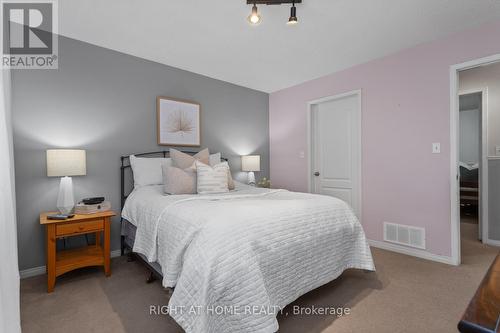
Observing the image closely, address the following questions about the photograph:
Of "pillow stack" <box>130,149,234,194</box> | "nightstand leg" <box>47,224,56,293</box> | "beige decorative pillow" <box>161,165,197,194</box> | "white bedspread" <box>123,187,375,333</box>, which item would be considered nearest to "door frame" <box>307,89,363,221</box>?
"white bedspread" <box>123,187,375,333</box>

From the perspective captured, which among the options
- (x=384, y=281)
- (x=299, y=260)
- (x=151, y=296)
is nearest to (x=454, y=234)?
(x=384, y=281)

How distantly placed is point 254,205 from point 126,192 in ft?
6.29

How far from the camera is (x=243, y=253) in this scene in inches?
52.2

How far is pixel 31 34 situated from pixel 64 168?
4.75ft

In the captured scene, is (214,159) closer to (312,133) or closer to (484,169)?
(312,133)

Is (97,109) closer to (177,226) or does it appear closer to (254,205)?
(177,226)

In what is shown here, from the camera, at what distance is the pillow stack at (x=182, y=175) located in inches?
96.9

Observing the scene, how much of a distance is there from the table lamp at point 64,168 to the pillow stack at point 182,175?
61cm

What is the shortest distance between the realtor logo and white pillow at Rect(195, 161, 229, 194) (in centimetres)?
188

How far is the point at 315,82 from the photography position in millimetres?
3820

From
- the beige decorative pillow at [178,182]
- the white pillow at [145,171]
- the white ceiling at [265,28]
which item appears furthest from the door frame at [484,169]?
the white pillow at [145,171]

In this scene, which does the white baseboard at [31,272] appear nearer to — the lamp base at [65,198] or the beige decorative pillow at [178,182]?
the lamp base at [65,198]

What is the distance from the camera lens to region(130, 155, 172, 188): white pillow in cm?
273

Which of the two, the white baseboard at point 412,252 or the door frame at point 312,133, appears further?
the door frame at point 312,133
